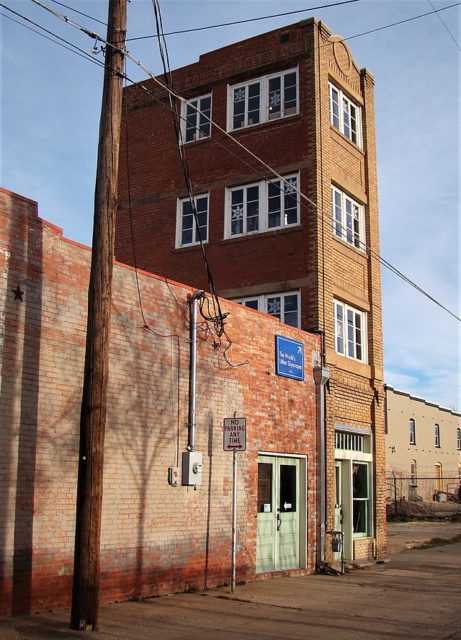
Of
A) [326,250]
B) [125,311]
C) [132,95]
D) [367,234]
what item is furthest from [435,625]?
[132,95]

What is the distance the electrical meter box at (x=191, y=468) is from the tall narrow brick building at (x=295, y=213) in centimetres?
503

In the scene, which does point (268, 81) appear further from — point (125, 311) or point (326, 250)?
point (125, 311)

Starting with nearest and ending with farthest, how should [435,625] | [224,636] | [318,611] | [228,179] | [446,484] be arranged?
[224,636]
[435,625]
[318,611]
[228,179]
[446,484]

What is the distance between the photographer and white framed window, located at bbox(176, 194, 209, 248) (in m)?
19.6

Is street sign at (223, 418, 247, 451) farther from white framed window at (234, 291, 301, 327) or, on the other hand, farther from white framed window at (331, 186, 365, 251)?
white framed window at (331, 186, 365, 251)

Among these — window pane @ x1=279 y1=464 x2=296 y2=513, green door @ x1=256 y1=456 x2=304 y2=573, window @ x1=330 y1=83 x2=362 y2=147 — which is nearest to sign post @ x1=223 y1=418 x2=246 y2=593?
green door @ x1=256 y1=456 x2=304 y2=573

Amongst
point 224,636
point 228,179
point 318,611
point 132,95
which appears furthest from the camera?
point 132,95

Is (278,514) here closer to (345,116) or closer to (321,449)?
(321,449)

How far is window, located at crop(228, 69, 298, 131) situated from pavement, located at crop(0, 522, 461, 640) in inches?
460

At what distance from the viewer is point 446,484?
5372 cm

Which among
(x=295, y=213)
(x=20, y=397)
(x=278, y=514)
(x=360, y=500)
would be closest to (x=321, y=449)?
(x=278, y=514)

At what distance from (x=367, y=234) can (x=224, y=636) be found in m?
13.7

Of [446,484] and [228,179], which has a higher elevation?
[228,179]

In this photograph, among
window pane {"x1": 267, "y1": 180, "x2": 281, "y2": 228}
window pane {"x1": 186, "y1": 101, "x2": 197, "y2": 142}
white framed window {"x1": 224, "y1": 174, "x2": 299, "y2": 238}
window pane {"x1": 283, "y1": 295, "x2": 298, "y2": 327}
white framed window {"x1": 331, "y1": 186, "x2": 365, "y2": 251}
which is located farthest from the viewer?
window pane {"x1": 186, "y1": 101, "x2": 197, "y2": 142}
